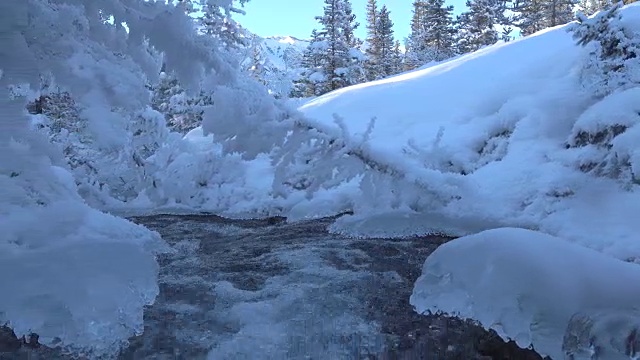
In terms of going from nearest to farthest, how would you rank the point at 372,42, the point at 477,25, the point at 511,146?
the point at 511,146 < the point at 477,25 < the point at 372,42

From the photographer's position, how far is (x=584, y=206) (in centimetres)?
711

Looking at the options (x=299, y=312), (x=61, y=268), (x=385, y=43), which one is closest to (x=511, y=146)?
(x=299, y=312)

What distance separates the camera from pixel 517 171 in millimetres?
8484

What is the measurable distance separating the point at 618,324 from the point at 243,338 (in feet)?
8.59

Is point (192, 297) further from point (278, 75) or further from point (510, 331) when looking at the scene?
point (278, 75)

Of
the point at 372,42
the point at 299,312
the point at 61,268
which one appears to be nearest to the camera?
the point at 61,268

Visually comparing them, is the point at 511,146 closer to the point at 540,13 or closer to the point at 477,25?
the point at 477,25

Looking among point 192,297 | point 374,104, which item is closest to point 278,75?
point 374,104

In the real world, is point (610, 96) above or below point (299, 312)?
above

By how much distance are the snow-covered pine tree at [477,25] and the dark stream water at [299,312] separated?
35601 millimetres

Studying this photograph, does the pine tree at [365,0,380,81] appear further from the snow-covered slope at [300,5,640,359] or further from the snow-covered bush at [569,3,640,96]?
the snow-covered bush at [569,3,640,96]

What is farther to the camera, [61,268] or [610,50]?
[610,50]

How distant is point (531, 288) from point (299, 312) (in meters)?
2.04

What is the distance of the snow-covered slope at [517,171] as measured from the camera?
10.5 ft
